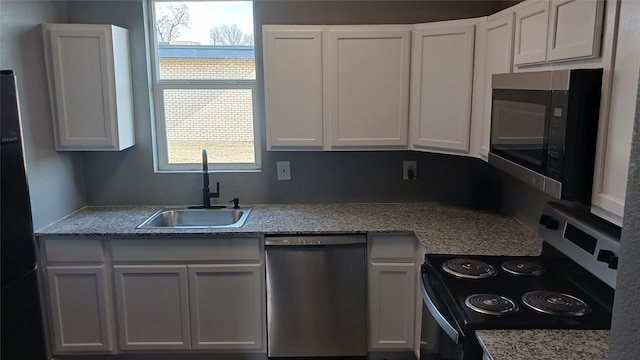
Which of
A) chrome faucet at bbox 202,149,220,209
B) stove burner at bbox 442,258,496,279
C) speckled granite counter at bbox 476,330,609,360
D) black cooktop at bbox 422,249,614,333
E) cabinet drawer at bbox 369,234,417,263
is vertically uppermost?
chrome faucet at bbox 202,149,220,209

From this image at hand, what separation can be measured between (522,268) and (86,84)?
2461mm

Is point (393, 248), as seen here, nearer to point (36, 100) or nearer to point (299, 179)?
point (299, 179)

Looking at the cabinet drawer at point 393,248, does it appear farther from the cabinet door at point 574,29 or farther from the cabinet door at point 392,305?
the cabinet door at point 574,29

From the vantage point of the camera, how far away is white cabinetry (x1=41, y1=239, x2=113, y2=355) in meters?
2.66

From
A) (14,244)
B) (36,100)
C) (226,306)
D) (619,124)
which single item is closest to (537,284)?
(619,124)

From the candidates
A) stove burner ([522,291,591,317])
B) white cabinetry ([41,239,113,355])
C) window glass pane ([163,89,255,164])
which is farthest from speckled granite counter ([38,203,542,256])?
stove burner ([522,291,591,317])

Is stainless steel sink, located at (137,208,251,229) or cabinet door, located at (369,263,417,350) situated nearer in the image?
cabinet door, located at (369,263,417,350)

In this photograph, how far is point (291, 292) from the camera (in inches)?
106

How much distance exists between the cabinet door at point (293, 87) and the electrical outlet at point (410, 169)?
0.65 metres

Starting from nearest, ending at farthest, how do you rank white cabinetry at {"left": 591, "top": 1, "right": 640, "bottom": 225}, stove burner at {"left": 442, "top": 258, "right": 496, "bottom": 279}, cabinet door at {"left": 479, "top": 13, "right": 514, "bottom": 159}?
white cabinetry at {"left": 591, "top": 1, "right": 640, "bottom": 225}
stove burner at {"left": 442, "top": 258, "right": 496, "bottom": 279}
cabinet door at {"left": 479, "top": 13, "right": 514, "bottom": 159}

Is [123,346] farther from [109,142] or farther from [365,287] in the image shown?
[365,287]

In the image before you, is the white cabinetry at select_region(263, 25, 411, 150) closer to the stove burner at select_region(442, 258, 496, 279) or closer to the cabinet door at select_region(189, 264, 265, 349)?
the cabinet door at select_region(189, 264, 265, 349)

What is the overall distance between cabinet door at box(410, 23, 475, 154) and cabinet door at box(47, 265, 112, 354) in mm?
1987

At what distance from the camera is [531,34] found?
1943 mm
